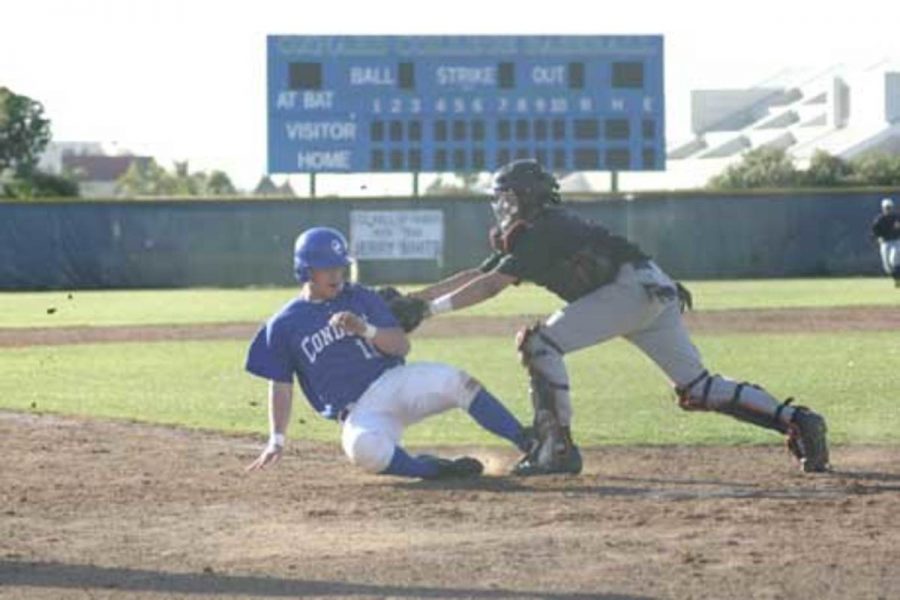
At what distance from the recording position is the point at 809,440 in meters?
9.59

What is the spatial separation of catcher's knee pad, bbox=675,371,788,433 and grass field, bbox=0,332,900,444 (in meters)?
1.72

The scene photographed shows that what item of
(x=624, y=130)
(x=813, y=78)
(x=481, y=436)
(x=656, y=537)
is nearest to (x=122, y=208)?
(x=624, y=130)

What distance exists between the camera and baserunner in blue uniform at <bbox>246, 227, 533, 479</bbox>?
9.25 metres

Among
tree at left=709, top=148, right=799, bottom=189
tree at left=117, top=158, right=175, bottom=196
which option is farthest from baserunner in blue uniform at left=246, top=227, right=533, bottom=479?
tree at left=117, top=158, right=175, bottom=196

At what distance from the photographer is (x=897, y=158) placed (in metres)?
66.1

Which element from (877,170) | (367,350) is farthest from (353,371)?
(877,170)

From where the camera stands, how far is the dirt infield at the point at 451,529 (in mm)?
6785

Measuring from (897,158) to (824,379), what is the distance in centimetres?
5206

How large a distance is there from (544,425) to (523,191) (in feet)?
3.54

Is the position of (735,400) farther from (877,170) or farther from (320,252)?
(877,170)

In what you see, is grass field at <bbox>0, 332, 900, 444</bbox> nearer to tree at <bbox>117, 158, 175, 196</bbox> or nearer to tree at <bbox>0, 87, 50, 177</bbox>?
tree at <bbox>0, 87, 50, 177</bbox>

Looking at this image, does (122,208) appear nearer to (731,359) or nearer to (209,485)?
(731,359)

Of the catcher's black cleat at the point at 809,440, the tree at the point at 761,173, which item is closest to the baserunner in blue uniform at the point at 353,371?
the catcher's black cleat at the point at 809,440

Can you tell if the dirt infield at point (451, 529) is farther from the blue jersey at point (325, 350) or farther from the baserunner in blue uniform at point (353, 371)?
the blue jersey at point (325, 350)
